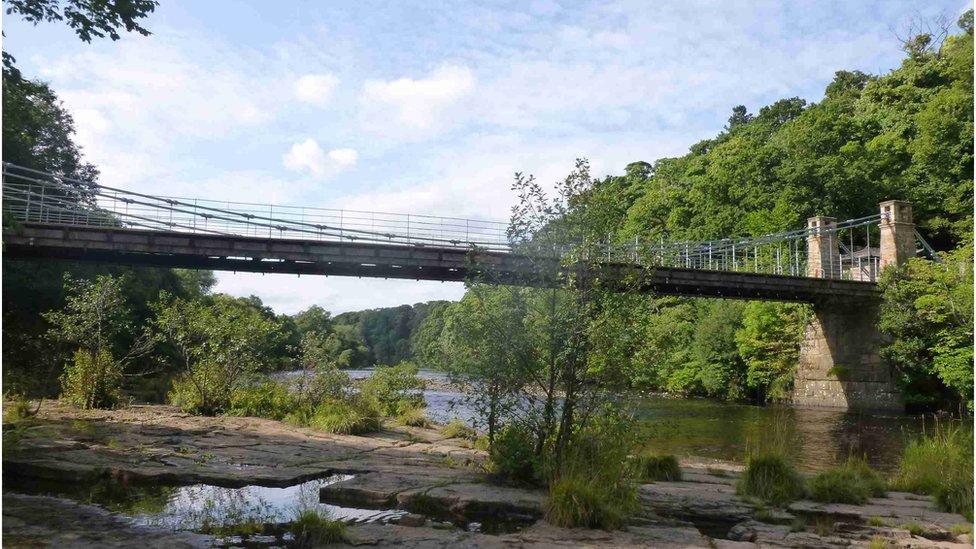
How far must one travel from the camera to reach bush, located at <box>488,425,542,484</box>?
28.0 ft

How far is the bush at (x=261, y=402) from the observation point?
1579 cm

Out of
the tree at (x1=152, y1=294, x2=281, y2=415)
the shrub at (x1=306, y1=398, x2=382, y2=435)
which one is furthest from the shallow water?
the tree at (x1=152, y1=294, x2=281, y2=415)

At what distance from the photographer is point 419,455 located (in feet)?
37.6

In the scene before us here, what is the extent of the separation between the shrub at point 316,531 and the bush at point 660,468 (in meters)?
5.00

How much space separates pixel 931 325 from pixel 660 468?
25386mm

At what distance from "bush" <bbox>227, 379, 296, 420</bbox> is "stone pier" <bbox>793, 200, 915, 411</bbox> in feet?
86.9

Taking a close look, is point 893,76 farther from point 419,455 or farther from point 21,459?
point 21,459

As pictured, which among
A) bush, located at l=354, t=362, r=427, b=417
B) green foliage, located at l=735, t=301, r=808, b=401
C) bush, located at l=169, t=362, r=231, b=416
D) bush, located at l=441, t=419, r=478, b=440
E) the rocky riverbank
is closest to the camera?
the rocky riverbank

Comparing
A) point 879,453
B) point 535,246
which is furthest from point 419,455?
point 879,453

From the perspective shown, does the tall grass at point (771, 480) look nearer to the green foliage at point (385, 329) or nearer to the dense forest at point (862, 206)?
the dense forest at point (862, 206)

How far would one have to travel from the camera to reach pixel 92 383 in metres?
16.0

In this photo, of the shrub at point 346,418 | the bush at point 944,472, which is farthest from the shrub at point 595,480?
the shrub at point 346,418

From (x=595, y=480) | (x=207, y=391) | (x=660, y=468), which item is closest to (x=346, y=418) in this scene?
(x=207, y=391)

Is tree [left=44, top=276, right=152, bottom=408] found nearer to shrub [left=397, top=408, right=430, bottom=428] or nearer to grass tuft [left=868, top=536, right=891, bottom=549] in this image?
shrub [left=397, top=408, right=430, bottom=428]
